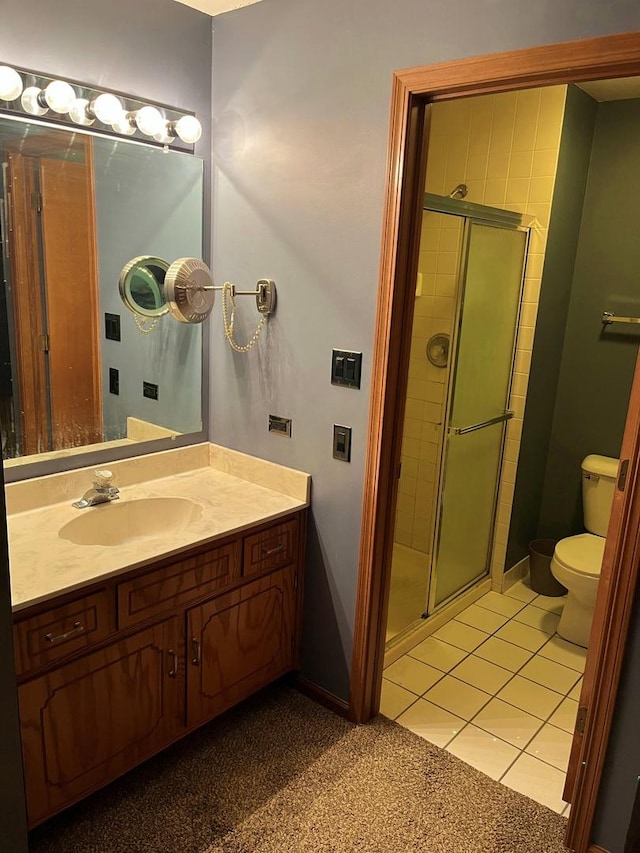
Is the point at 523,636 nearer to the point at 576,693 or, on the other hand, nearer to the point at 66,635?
the point at 576,693

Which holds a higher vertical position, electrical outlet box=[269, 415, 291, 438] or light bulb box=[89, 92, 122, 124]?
light bulb box=[89, 92, 122, 124]

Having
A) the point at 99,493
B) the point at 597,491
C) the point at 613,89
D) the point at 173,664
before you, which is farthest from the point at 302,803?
the point at 613,89

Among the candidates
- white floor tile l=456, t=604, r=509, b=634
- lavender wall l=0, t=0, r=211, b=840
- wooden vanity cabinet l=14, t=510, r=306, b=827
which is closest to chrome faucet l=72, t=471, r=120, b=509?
wooden vanity cabinet l=14, t=510, r=306, b=827

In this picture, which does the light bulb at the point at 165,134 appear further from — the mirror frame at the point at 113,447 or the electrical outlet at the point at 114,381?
the electrical outlet at the point at 114,381

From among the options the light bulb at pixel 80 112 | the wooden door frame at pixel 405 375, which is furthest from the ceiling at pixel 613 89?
the light bulb at pixel 80 112

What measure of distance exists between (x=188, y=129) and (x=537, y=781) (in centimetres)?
243

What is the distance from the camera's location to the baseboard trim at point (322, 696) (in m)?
2.30

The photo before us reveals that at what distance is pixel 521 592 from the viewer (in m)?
3.34

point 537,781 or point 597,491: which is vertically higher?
point 597,491

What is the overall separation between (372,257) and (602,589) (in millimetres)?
1137

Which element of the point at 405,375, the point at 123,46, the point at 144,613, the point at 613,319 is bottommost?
the point at 144,613

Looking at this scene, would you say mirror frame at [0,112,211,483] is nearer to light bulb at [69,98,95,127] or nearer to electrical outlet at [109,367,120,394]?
light bulb at [69,98,95,127]

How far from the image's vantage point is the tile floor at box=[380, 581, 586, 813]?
2164mm

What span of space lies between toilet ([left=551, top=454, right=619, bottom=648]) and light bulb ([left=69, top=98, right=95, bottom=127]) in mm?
2403
